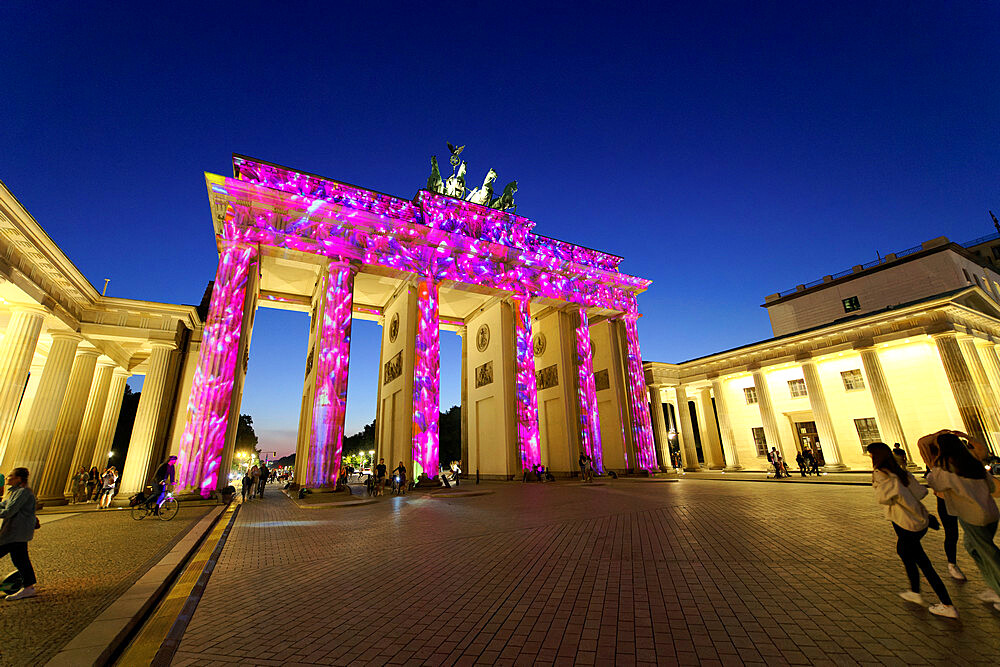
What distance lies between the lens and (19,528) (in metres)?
4.54

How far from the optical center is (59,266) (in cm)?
1493

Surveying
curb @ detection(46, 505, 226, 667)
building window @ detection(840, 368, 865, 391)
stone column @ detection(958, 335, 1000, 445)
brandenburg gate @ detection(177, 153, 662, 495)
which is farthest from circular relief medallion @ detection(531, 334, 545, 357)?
stone column @ detection(958, 335, 1000, 445)

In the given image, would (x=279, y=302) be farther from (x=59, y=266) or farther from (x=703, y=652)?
(x=703, y=652)

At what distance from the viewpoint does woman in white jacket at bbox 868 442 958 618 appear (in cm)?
356

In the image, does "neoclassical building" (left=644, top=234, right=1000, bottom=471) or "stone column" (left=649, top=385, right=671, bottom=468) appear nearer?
"neoclassical building" (left=644, top=234, right=1000, bottom=471)

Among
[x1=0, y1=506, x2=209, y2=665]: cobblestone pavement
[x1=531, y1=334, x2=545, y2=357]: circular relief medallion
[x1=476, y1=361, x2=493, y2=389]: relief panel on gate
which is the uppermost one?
[x1=531, y1=334, x2=545, y2=357]: circular relief medallion

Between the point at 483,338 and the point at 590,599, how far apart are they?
22.4 meters

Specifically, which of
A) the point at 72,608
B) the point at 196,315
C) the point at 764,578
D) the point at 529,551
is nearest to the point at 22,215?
the point at 196,315

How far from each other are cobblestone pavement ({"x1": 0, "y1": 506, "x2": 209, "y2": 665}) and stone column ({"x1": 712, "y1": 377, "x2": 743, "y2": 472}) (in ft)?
110

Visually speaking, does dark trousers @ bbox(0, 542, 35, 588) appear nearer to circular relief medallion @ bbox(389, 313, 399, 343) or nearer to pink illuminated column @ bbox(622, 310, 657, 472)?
circular relief medallion @ bbox(389, 313, 399, 343)

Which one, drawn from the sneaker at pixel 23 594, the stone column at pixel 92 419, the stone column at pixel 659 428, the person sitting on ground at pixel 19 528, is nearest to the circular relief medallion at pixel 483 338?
the stone column at pixel 659 428

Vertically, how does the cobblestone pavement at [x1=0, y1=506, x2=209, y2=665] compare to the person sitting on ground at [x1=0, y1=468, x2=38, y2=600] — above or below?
below

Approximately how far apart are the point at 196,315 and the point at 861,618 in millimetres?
25353

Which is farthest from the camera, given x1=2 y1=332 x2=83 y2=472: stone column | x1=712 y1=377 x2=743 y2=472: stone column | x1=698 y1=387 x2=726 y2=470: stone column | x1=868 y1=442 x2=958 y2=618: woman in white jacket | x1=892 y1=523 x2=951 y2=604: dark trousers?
x1=698 y1=387 x2=726 y2=470: stone column
